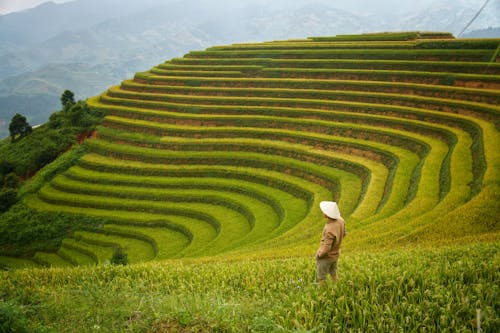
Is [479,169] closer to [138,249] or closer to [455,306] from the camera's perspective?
[455,306]

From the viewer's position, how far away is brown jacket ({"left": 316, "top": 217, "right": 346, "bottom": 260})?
498 centimetres

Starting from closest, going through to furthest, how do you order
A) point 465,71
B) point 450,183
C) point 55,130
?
point 450,183 < point 465,71 < point 55,130

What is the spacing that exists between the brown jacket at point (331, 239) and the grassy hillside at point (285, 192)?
1.19ft

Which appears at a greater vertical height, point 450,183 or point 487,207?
point 450,183

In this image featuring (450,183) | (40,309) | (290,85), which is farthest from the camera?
(290,85)

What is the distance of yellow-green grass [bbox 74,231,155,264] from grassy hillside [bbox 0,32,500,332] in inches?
4.6

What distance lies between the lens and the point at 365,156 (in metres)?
20.3

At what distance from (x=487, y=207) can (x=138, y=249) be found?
15.8m

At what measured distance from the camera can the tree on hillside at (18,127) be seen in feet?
111

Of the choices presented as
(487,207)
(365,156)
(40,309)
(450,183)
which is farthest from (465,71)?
(40,309)

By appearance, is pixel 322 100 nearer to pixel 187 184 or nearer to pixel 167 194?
pixel 187 184

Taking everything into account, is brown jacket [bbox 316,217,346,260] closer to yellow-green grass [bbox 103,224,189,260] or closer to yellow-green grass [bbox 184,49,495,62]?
yellow-green grass [bbox 103,224,189,260]

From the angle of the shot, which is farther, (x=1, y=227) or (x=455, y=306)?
(x=1, y=227)

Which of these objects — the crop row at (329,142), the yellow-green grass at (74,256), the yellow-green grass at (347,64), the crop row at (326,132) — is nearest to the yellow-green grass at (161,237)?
the yellow-green grass at (74,256)
